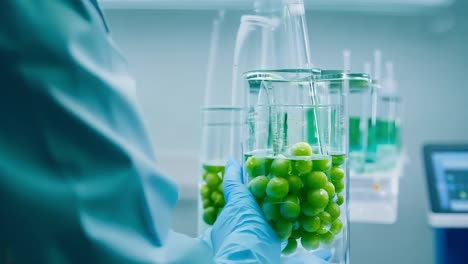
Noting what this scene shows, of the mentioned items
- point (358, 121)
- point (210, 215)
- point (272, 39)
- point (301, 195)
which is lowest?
point (210, 215)

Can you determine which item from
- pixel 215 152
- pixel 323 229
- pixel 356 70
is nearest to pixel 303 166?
pixel 323 229

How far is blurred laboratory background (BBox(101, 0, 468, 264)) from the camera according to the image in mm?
2002

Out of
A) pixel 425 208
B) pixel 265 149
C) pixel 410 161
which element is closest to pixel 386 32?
pixel 410 161

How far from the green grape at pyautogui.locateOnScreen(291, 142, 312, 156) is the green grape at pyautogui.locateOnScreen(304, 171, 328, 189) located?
0.03 m

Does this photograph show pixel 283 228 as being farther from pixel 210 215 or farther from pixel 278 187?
pixel 210 215

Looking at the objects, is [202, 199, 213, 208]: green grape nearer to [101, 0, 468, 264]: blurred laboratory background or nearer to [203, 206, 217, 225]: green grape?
[203, 206, 217, 225]: green grape

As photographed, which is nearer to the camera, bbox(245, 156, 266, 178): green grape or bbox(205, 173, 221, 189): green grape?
bbox(245, 156, 266, 178): green grape

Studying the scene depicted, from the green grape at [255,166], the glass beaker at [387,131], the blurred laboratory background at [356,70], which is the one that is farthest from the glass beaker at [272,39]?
the blurred laboratory background at [356,70]

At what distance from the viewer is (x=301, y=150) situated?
2.39 ft

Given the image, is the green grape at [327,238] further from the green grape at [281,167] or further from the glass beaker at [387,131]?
the glass beaker at [387,131]

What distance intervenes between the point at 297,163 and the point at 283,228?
0.37 ft

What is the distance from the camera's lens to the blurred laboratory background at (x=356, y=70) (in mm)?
2002

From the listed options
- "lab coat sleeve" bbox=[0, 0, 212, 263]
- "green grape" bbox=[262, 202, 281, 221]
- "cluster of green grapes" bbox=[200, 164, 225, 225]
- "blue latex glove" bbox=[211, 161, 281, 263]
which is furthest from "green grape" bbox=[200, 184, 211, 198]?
"lab coat sleeve" bbox=[0, 0, 212, 263]

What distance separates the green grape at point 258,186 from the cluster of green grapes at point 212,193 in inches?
9.8
